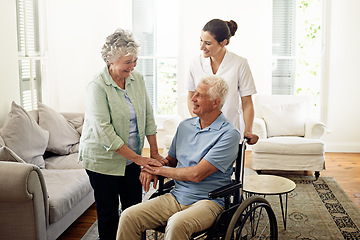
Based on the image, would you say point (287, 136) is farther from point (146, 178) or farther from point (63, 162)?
point (146, 178)

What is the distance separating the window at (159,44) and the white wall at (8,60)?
8.09 feet

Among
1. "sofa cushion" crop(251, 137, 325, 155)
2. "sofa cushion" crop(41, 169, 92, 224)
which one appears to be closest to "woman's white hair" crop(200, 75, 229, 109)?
"sofa cushion" crop(41, 169, 92, 224)

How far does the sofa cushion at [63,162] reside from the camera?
3.65m

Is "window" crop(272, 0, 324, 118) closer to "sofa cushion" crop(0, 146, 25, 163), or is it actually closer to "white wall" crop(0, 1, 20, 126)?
"white wall" crop(0, 1, 20, 126)

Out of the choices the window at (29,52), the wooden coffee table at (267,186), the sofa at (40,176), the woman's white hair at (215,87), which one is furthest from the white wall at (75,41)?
the woman's white hair at (215,87)

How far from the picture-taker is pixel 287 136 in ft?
16.5

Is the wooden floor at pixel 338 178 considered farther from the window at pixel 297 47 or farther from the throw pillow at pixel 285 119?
the window at pixel 297 47

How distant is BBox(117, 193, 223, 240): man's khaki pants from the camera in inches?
80.0

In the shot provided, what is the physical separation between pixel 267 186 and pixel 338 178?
1875 mm

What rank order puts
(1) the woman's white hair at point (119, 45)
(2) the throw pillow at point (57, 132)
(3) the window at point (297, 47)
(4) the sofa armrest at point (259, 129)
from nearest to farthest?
(1) the woman's white hair at point (119, 45), (2) the throw pillow at point (57, 132), (4) the sofa armrest at point (259, 129), (3) the window at point (297, 47)

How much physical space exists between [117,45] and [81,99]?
136 inches

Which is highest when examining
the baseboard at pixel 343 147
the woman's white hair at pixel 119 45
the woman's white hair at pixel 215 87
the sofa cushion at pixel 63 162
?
the woman's white hair at pixel 119 45

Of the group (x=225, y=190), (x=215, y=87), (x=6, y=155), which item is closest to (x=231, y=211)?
(x=225, y=190)

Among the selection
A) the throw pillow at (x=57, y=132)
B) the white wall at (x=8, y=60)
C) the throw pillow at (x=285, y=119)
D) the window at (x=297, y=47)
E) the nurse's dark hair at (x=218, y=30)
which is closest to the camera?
the nurse's dark hair at (x=218, y=30)
